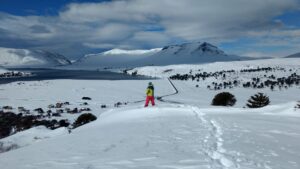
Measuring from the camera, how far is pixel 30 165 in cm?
803

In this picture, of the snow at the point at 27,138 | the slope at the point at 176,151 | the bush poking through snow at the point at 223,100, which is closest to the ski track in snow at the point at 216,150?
the slope at the point at 176,151

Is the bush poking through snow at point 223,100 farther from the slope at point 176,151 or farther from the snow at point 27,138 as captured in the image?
the slope at point 176,151

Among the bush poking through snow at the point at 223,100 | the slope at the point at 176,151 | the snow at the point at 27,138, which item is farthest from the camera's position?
the bush poking through snow at the point at 223,100

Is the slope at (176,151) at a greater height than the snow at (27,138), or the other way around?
the slope at (176,151)

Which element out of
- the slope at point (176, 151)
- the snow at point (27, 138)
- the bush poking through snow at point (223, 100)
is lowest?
the snow at point (27, 138)

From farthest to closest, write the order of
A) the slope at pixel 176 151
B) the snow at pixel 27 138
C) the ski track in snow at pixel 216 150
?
the snow at pixel 27 138, the slope at pixel 176 151, the ski track in snow at pixel 216 150

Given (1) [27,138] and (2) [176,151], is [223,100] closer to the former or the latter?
(1) [27,138]

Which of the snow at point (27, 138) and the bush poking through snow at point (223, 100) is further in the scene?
the bush poking through snow at point (223, 100)

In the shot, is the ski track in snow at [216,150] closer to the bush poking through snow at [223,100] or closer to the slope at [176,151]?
the slope at [176,151]

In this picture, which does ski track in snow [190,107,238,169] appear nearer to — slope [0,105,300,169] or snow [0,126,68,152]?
slope [0,105,300,169]

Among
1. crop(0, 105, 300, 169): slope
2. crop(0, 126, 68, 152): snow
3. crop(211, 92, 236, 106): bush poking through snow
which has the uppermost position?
crop(0, 105, 300, 169): slope

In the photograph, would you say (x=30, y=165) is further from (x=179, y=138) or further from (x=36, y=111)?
(x=36, y=111)

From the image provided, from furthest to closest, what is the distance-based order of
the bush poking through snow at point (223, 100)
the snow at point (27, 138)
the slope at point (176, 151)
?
the bush poking through snow at point (223, 100)
the snow at point (27, 138)
the slope at point (176, 151)

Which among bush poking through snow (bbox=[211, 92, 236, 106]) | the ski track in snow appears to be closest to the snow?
the ski track in snow
